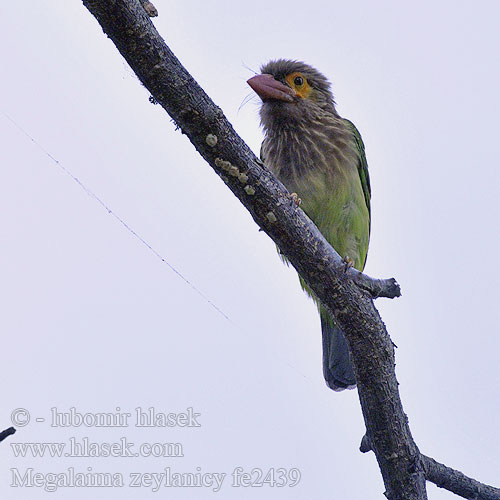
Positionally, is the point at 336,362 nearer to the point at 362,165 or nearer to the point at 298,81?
the point at 362,165

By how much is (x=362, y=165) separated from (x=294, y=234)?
1.75m

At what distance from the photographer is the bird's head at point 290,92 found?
4113 millimetres

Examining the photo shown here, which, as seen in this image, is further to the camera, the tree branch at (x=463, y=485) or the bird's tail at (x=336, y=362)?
the bird's tail at (x=336, y=362)

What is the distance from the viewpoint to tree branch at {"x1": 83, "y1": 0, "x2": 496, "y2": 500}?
7.18ft

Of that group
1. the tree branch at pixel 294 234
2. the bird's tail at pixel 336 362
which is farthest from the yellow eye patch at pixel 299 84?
the tree branch at pixel 294 234

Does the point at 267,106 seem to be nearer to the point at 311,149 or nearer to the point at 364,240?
the point at 311,149

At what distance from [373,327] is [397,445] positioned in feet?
1.50

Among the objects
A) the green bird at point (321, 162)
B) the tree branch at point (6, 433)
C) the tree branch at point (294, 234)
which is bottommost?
the tree branch at point (6, 433)

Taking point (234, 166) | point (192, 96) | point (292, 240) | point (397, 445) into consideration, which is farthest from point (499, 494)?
point (192, 96)

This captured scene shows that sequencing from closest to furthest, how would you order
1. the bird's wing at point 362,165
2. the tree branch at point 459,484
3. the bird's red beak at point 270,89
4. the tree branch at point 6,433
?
the tree branch at point 6,433
the tree branch at point 459,484
the bird's red beak at point 270,89
the bird's wing at point 362,165

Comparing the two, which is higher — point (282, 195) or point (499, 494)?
point (282, 195)

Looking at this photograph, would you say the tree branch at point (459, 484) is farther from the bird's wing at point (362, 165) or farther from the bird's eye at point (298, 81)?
the bird's eye at point (298, 81)

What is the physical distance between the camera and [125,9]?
6.88 feet

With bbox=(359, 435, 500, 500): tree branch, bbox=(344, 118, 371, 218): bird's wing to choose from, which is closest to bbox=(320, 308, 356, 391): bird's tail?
bbox=(344, 118, 371, 218): bird's wing
